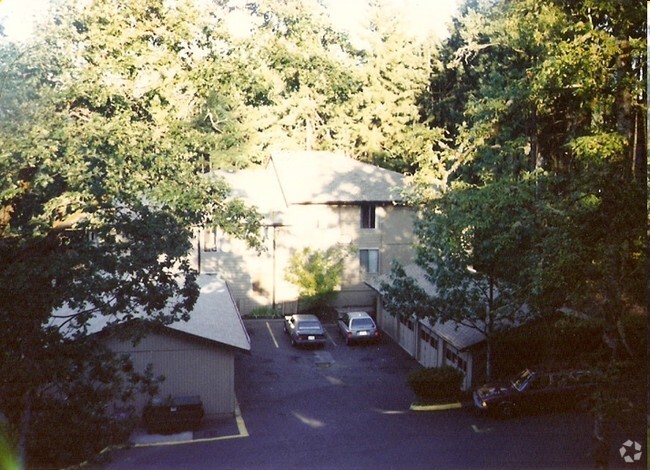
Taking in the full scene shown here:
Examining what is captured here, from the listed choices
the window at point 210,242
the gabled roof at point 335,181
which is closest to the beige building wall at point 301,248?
the window at point 210,242

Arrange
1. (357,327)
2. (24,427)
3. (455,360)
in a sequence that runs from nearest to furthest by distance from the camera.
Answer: (24,427), (455,360), (357,327)

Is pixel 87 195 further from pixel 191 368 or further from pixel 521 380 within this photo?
pixel 521 380

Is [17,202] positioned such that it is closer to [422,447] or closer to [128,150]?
[128,150]

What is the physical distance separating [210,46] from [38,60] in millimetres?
2113

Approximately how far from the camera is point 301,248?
1122 cm

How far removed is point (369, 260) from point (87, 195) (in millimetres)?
7042

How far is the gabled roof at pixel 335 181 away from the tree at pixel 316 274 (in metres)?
1.87

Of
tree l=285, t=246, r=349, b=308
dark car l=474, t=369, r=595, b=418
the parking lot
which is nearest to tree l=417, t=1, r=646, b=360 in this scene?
dark car l=474, t=369, r=595, b=418

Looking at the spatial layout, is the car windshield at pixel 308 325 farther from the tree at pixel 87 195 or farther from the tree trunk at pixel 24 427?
the tree trunk at pixel 24 427

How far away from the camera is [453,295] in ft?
31.9

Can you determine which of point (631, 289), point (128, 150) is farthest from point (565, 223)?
point (128, 150)

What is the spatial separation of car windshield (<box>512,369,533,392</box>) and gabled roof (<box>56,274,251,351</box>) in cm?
416

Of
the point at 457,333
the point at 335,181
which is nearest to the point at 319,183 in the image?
the point at 335,181

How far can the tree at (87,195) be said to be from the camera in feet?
20.9
